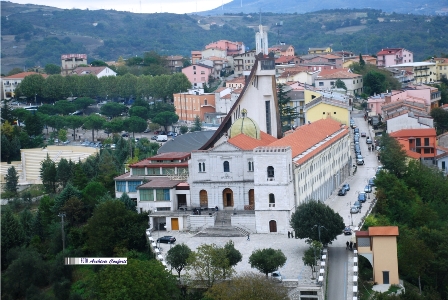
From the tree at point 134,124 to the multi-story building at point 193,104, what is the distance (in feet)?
17.1

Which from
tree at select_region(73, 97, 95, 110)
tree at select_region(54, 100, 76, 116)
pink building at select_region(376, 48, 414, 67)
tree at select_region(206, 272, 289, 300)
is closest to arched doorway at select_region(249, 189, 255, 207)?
tree at select_region(206, 272, 289, 300)

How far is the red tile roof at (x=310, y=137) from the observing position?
3462 centimetres

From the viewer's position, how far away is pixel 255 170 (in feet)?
103

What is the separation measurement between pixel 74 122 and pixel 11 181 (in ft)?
44.7

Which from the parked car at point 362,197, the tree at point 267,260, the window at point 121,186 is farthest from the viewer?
the parked car at point 362,197

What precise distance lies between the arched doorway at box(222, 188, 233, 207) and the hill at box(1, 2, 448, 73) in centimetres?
8359

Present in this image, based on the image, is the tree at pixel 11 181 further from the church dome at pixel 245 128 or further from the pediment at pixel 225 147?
the pediment at pixel 225 147

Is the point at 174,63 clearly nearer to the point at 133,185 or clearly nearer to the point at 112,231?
the point at 133,185

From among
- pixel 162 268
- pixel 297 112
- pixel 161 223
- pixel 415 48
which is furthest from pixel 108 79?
pixel 415 48

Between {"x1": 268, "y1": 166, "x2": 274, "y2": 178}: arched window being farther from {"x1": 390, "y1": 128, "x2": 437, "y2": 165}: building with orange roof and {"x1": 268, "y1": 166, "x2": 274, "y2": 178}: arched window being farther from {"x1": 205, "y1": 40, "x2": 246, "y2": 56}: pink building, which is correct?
{"x1": 205, "y1": 40, "x2": 246, "y2": 56}: pink building

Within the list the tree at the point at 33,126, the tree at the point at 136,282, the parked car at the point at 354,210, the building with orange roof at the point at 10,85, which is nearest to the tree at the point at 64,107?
the tree at the point at 33,126

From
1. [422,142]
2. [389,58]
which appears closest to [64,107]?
[422,142]

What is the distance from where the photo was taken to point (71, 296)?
2862 centimetres

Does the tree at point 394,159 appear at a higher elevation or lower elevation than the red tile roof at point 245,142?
lower
